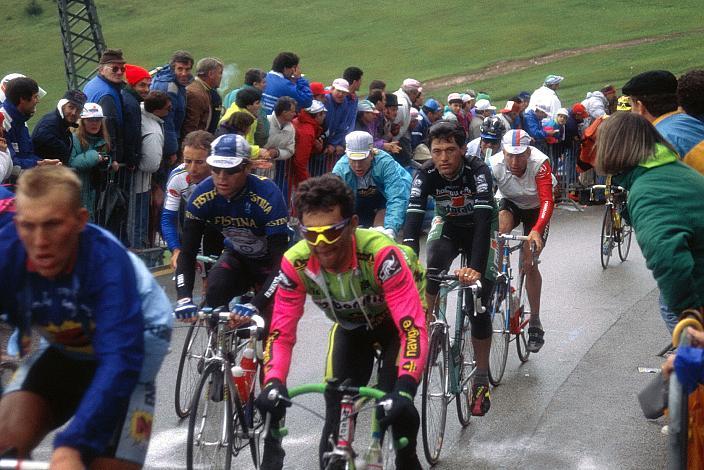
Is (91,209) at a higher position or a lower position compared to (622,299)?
higher

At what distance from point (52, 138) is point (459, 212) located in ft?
14.7

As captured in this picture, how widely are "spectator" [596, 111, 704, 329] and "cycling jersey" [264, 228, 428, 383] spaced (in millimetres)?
1099

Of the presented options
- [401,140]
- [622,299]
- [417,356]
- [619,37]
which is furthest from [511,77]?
[417,356]

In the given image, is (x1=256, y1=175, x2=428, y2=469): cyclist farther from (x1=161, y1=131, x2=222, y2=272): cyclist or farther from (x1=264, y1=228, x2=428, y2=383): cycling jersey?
(x1=161, y1=131, x2=222, y2=272): cyclist

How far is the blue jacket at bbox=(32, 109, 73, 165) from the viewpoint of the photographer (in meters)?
10.8

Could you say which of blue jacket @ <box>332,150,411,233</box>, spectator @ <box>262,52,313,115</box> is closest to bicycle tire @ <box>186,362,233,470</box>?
blue jacket @ <box>332,150,411,233</box>

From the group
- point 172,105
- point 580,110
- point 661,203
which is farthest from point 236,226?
point 580,110

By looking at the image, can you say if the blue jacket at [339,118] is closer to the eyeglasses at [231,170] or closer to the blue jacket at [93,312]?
the eyeglasses at [231,170]

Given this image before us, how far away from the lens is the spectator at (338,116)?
1528 cm

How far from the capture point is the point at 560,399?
8.45m

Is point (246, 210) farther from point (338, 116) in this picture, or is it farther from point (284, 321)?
point (338, 116)

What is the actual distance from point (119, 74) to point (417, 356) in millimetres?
7660

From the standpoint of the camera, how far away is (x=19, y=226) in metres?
3.79

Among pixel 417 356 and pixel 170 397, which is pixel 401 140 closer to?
pixel 170 397
